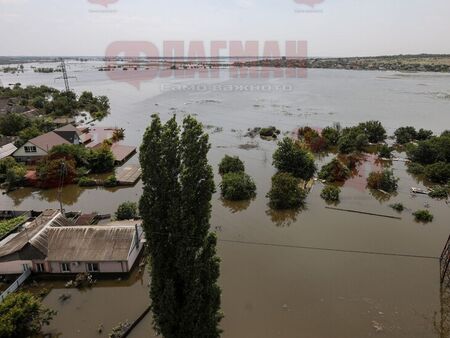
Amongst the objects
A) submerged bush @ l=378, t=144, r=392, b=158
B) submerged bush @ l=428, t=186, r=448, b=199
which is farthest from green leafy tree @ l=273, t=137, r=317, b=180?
submerged bush @ l=378, t=144, r=392, b=158

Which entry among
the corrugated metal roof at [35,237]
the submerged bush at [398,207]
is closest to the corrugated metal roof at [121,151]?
the corrugated metal roof at [35,237]

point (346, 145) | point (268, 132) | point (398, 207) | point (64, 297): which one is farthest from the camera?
point (268, 132)

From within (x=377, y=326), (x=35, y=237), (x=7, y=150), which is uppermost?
(x=7, y=150)

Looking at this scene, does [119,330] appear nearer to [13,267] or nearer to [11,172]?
[13,267]

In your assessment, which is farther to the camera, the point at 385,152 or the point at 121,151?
the point at 121,151

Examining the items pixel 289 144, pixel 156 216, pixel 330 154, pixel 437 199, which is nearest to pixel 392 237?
pixel 437 199

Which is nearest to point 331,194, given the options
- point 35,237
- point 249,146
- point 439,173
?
point 439,173

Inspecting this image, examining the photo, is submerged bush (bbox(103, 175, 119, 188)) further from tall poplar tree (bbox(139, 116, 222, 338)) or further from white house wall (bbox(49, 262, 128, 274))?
→ tall poplar tree (bbox(139, 116, 222, 338))

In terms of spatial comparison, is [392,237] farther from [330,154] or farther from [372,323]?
[330,154]
